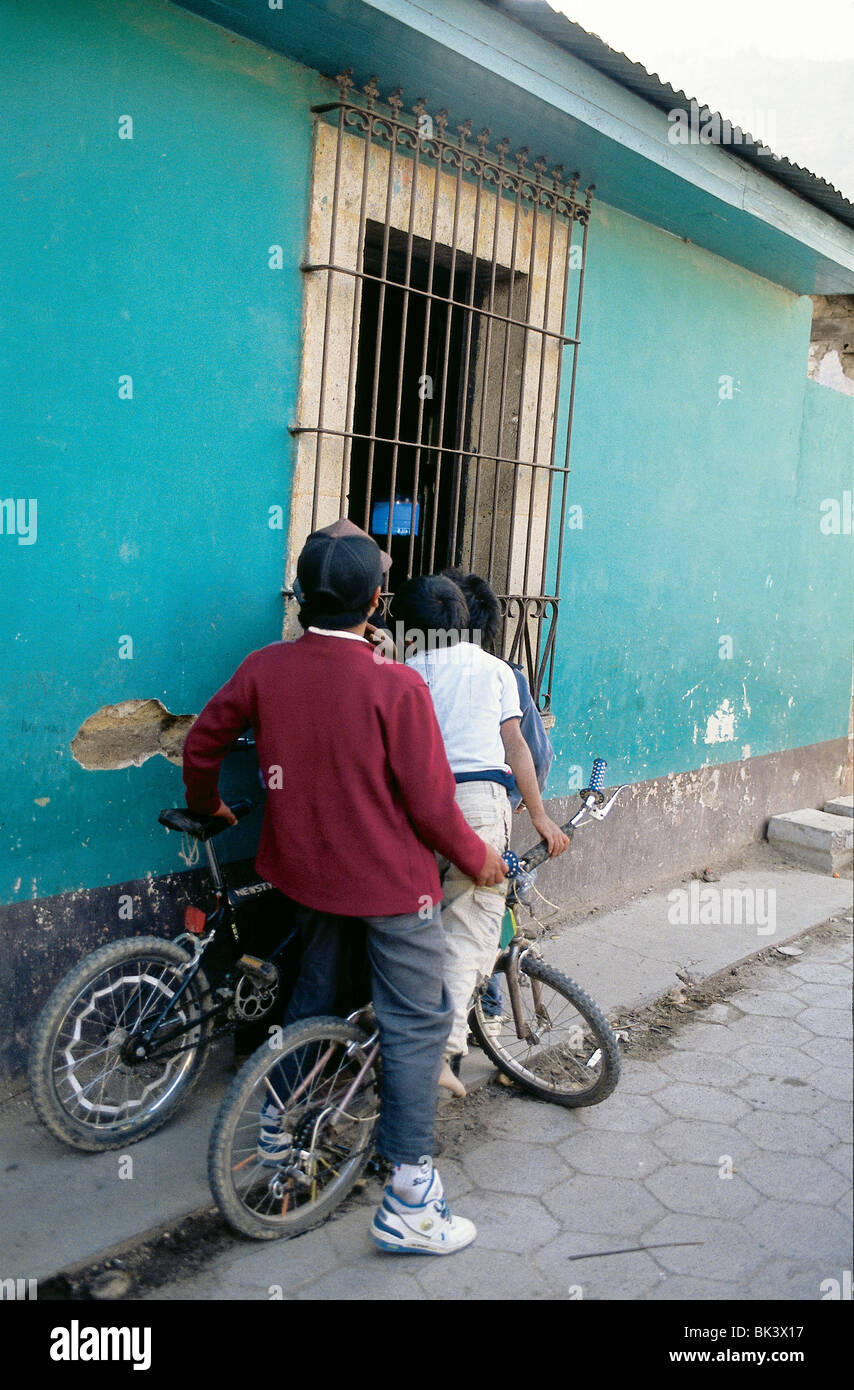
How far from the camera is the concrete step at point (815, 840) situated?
7.14 metres

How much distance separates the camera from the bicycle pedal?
10.6 feet

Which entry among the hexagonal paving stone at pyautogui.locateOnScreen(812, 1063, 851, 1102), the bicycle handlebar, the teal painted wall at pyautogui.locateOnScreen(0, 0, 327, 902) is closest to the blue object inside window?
the teal painted wall at pyautogui.locateOnScreen(0, 0, 327, 902)

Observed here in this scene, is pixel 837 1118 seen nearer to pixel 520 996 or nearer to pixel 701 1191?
pixel 701 1191

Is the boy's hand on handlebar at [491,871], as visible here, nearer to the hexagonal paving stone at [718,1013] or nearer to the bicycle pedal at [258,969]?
the bicycle pedal at [258,969]

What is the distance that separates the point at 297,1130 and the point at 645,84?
13.8 feet

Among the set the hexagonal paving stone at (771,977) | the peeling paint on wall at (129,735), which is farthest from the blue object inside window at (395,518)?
the hexagonal paving stone at (771,977)

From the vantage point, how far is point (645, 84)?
4457mm

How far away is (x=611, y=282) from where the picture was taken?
5.48 meters

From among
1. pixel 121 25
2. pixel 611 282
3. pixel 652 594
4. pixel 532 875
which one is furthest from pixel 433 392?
pixel 532 875

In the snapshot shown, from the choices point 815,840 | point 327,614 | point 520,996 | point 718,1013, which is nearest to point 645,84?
point 327,614

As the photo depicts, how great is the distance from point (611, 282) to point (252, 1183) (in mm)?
4534

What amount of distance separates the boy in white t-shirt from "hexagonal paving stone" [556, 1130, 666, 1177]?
A: 454 mm

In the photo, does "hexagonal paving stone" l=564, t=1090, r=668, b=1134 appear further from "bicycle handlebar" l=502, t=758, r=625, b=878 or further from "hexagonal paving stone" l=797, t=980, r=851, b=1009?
"hexagonal paving stone" l=797, t=980, r=851, b=1009

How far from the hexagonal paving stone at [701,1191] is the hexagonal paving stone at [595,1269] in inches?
12.0
